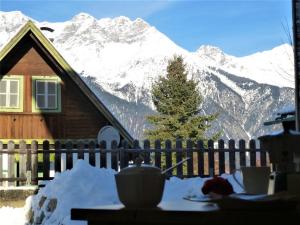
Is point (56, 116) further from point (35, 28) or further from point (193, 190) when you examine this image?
point (193, 190)

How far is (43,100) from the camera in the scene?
18.9 meters

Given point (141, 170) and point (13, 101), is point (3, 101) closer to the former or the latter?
point (13, 101)

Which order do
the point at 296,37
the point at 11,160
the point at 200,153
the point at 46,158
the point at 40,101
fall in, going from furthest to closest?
the point at 40,101
the point at 200,153
the point at 46,158
the point at 11,160
the point at 296,37

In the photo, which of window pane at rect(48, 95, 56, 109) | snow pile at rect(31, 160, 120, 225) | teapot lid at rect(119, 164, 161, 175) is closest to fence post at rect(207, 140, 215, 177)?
snow pile at rect(31, 160, 120, 225)

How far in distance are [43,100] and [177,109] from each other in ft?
83.3

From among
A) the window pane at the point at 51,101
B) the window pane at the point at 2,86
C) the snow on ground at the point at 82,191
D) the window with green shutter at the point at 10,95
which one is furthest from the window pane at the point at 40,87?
the snow on ground at the point at 82,191

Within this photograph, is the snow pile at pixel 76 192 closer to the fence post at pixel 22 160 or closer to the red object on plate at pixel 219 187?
the fence post at pixel 22 160

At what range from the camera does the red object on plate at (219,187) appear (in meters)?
2.18

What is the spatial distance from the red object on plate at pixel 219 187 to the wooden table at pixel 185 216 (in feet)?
0.65

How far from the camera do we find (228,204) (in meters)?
1.81

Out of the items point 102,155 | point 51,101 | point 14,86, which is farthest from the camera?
point 51,101

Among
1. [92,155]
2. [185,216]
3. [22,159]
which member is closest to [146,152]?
[92,155]

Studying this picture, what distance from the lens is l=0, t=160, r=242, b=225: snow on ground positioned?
8.12 m

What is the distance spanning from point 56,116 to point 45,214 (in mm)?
10298
